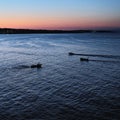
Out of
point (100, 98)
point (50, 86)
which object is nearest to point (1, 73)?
point (50, 86)

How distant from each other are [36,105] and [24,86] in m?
9.17

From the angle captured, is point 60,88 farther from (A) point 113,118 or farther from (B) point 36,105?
(A) point 113,118

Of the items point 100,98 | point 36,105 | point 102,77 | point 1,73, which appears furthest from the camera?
point 1,73

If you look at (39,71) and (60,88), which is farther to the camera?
(39,71)

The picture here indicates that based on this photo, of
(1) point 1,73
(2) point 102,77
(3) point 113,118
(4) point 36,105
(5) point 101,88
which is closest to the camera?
(3) point 113,118

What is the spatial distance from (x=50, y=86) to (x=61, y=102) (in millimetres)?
7873

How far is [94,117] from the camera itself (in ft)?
79.3

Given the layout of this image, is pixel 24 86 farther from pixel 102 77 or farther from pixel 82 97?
pixel 102 77

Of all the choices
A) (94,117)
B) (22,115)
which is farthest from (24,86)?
(94,117)

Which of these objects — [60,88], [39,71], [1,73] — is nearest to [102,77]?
[60,88]

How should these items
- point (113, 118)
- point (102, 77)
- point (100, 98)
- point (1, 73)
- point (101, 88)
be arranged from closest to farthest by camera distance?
point (113, 118) → point (100, 98) → point (101, 88) → point (102, 77) → point (1, 73)

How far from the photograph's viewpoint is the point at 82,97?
30422 millimetres

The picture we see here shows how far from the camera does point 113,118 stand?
77.9 feet

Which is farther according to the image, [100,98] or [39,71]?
[39,71]
